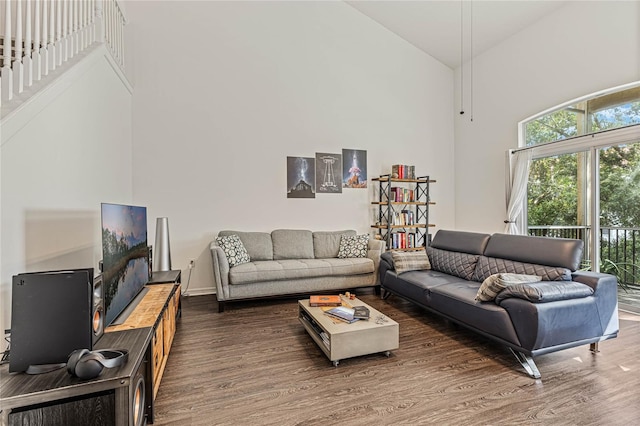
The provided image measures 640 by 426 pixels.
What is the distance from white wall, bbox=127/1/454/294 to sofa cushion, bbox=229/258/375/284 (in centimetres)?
84

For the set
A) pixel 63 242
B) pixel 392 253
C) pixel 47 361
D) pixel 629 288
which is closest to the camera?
pixel 47 361

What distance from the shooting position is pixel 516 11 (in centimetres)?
414

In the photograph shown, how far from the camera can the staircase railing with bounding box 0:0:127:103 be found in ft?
5.71

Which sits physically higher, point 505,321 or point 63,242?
point 63,242

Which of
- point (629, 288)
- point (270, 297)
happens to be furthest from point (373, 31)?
point (629, 288)

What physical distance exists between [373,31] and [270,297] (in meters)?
4.61

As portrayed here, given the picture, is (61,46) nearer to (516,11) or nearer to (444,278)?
(444,278)

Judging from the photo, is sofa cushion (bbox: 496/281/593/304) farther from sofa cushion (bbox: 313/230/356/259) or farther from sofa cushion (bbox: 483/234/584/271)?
sofa cushion (bbox: 313/230/356/259)

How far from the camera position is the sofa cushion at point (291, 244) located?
4.36 meters

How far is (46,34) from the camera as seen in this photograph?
81.7 inches

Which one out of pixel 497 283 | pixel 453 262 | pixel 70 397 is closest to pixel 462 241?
pixel 453 262

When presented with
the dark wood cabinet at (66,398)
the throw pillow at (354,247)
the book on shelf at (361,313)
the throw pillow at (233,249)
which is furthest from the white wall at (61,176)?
the throw pillow at (354,247)

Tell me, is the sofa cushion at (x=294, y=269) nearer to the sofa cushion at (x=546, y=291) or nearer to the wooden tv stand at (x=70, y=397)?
the sofa cushion at (x=546, y=291)

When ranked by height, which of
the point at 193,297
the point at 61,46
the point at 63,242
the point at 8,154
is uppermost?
the point at 61,46
